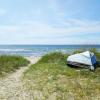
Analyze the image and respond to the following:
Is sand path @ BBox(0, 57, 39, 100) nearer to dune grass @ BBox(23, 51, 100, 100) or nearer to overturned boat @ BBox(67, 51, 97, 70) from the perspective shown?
dune grass @ BBox(23, 51, 100, 100)

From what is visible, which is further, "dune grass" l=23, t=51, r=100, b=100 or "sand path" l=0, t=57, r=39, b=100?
"dune grass" l=23, t=51, r=100, b=100

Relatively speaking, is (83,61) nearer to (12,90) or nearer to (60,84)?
(60,84)

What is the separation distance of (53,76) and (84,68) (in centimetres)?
302

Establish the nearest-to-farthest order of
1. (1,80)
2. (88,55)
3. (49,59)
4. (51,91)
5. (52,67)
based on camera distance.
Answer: (51,91) → (1,80) → (52,67) → (88,55) → (49,59)

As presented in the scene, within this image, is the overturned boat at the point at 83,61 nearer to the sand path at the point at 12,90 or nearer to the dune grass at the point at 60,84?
the dune grass at the point at 60,84

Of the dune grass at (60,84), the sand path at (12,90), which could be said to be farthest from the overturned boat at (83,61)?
the sand path at (12,90)

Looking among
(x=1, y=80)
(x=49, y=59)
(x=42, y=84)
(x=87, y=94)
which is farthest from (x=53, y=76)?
(x=49, y=59)

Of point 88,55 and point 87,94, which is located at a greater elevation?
point 88,55

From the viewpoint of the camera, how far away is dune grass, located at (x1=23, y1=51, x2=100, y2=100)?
7819mm

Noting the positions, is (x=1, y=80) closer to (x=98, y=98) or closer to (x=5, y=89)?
(x=5, y=89)

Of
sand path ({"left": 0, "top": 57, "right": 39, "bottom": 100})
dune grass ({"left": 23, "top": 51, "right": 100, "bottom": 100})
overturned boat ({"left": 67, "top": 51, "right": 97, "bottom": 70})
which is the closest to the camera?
sand path ({"left": 0, "top": 57, "right": 39, "bottom": 100})

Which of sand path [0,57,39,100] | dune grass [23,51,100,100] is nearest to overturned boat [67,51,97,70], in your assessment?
dune grass [23,51,100,100]

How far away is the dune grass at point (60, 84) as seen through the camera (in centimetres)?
782

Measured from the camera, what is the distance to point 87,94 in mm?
7922
